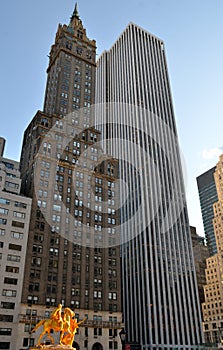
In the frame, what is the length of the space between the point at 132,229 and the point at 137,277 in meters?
22.9

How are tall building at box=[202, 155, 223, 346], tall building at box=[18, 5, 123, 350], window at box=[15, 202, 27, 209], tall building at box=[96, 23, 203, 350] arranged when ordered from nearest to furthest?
tall building at box=[18, 5, 123, 350], window at box=[15, 202, 27, 209], tall building at box=[96, 23, 203, 350], tall building at box=[202, 155, 223, 346]

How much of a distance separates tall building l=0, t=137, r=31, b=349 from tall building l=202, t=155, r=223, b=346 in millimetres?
118173

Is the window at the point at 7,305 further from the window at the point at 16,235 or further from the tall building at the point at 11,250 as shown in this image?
the window at the point at 16,235

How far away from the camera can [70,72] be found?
135 m

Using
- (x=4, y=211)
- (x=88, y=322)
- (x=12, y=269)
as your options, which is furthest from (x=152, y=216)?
(x=12, y=269)

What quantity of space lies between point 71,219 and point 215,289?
107 metres

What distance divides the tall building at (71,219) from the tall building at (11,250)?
2282 millimetres

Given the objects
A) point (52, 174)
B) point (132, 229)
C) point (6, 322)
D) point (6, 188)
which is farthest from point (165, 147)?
point (6, 322)

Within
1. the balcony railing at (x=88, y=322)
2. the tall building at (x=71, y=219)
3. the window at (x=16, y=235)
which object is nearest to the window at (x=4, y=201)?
the tall building at (x=71, y=219)

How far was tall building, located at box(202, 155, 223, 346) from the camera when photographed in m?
165

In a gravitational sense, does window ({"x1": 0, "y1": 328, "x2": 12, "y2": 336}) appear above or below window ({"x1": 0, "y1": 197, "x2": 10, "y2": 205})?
below

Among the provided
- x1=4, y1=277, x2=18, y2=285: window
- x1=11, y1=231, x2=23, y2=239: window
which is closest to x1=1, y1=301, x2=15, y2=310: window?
x1=4, y1=277, x2=18, y2=285: window

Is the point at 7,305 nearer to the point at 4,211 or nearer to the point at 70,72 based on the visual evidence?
the point at 4,211

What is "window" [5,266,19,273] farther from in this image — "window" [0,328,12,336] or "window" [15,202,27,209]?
"window" [15,202,27,209]
